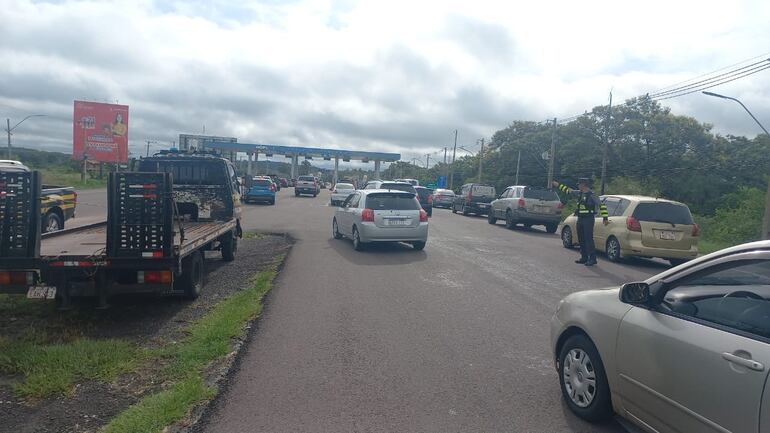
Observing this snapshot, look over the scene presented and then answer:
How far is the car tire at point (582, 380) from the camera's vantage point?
13.9 ft

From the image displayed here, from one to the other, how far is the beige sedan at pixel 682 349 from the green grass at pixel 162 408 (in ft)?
9.65

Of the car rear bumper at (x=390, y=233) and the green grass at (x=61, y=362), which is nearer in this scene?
the green grass at (x=61, y=362)

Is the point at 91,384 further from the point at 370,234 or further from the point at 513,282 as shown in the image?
the point at 370,234

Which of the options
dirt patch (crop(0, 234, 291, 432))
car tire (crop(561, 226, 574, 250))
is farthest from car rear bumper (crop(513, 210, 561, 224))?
dirt patch (crop(0, 234, 291, 432))

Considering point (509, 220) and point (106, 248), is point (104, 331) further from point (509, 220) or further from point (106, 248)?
point (509, 220)

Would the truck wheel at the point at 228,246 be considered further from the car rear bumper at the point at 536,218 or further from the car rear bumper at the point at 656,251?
the car rear bumper at the point at 536,218

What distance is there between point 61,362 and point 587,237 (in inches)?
408

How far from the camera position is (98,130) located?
47.8 metres

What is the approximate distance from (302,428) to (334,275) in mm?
6220

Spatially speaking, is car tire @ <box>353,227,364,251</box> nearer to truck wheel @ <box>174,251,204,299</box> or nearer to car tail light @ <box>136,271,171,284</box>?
truck wheel @ <box>174,251,204,299</box>

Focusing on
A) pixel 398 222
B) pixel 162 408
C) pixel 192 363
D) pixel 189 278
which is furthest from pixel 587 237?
pixel 162 408

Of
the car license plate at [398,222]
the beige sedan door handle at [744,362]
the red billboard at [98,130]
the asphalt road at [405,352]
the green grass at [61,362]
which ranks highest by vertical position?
the red billboard at [98,130]

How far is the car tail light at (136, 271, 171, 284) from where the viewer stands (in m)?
6.67

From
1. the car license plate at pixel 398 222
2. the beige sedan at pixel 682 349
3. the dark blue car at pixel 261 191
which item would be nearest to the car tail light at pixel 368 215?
the car license plate at pixel 398 222
